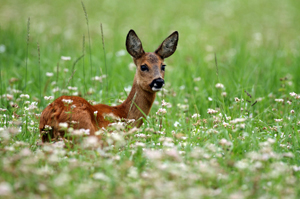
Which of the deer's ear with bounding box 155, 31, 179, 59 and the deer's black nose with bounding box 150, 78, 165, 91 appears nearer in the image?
the deer's black nose with bounding box 150, 78, 165, 91

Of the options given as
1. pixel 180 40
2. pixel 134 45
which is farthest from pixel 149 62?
pixel 180 40

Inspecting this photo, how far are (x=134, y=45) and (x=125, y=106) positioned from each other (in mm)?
774

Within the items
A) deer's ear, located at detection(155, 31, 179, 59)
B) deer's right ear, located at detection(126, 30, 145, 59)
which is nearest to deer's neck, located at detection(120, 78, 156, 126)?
deer's right ear, located at detection(126, 30, 145, 59)

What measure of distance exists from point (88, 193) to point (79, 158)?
807mm

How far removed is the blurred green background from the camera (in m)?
6.54

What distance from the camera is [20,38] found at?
859 centimetres

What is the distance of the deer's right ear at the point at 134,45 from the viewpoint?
5.06 m

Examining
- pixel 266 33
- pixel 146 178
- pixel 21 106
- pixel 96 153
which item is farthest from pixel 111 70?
pixel 266 33

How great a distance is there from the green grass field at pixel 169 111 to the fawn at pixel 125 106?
27 centimetres

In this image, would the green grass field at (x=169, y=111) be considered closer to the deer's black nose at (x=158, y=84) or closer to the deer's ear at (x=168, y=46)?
the deer's black nose at (x=158, y=84)

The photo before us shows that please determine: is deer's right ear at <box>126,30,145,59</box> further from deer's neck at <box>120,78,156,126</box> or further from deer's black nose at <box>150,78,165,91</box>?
deer's black nose at <box>150,78,165,91</box>

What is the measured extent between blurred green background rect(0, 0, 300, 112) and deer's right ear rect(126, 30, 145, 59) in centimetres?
46

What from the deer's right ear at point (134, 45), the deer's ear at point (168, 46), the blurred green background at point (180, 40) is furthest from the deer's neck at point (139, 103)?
the deer's ear at point (168, 46)

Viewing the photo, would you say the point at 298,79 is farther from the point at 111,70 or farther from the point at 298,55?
the point at 111,70
